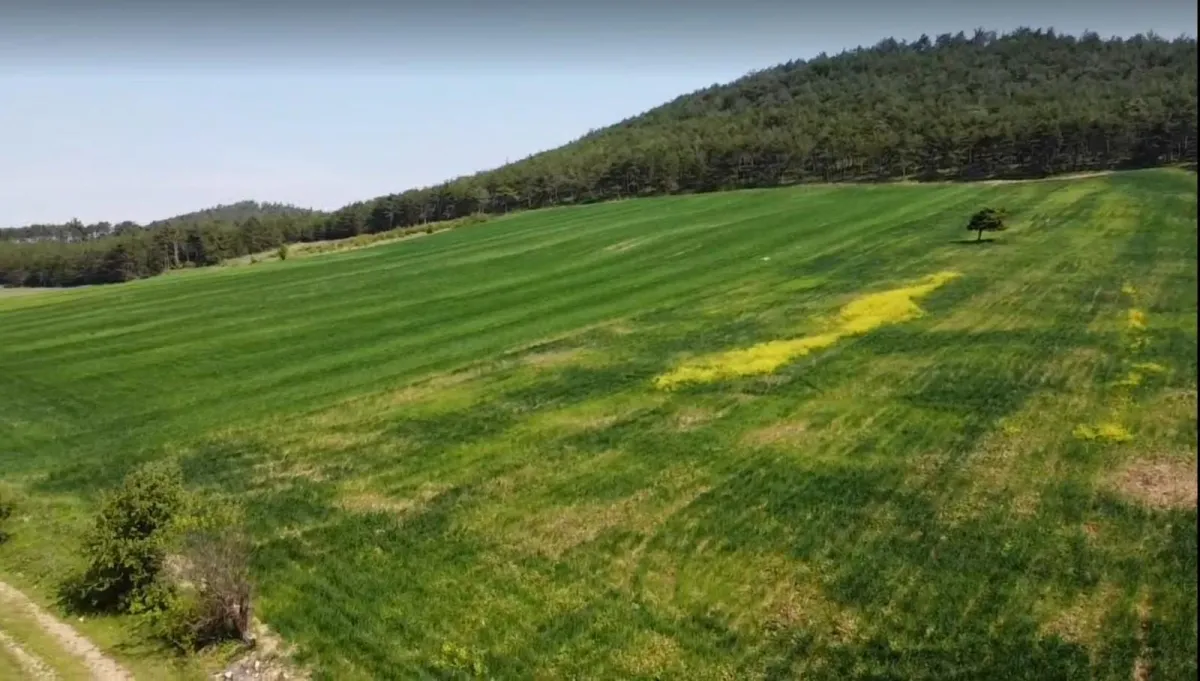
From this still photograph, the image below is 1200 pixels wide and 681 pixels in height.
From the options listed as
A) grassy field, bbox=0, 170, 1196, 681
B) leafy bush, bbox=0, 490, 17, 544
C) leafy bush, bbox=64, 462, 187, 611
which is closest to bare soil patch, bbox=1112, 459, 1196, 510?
grassy field, bbox=0, 170, 1196, 681

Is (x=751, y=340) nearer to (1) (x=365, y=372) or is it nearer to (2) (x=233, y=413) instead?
(1) (x=365, y=372)

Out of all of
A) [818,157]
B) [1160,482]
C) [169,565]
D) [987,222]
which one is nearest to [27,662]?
[169,565]

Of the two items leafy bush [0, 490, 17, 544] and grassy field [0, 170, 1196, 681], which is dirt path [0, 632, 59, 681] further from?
leafy bush [0, 490, 17, 544]

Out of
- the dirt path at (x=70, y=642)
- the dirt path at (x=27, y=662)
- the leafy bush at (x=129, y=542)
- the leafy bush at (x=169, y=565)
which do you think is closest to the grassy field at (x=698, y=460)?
the dirt path at (x=70, y=642)

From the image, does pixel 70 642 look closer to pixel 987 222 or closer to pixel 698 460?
pixel 698 460

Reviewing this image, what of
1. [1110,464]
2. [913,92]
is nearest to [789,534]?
[1110,464]
